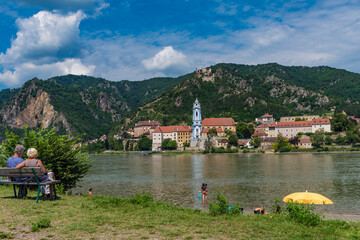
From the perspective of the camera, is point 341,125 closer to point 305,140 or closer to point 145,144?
point 305,140

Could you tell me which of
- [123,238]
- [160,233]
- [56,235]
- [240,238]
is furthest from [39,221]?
[240,238]

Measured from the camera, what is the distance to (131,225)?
9.48 meters

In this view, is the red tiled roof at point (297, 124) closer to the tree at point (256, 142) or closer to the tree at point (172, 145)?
the tree at point (256, 142)

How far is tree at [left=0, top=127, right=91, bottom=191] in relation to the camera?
18297 millimetres

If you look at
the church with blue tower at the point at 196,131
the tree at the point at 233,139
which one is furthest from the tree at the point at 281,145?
the church with blue tower at the point at 196,131

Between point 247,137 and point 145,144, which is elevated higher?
point 247,137

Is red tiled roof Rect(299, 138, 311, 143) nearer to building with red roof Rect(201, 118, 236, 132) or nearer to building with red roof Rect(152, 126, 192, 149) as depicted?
building with red roof Rect(201, 118, 236, 132)

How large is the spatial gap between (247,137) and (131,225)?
133 meters

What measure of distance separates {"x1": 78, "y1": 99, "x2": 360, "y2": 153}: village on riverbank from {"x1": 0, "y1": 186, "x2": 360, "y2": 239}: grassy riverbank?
109 metres

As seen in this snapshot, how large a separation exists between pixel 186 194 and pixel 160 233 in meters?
22.9

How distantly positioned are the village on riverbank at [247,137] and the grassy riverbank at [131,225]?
109m

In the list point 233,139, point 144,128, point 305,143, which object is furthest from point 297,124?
point 144,128

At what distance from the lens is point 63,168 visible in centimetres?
1962

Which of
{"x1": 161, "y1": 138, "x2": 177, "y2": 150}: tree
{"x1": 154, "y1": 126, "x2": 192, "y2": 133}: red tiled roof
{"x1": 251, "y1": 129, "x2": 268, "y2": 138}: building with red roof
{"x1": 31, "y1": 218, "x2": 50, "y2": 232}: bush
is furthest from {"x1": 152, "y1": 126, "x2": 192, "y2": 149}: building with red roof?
{"x1": 31, "y1": 218, "x2": 50, "y2": 232}: bush
